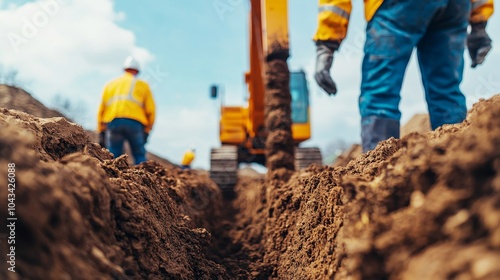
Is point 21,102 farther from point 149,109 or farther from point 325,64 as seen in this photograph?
point 325,64

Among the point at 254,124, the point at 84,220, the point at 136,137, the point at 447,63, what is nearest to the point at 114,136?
the point at 136,137

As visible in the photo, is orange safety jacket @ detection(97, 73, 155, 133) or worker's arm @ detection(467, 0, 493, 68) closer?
worker's arm @ detection(467, 0, 493, 68)

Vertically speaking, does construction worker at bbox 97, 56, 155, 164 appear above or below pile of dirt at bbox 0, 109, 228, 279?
above

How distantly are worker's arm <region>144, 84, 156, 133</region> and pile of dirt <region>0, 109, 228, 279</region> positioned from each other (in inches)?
160

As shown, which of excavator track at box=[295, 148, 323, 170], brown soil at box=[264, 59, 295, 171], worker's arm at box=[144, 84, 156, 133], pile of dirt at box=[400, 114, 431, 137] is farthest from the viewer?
pile of dirt at box=[400, 114, 431, 137]

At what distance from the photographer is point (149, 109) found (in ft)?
21.9

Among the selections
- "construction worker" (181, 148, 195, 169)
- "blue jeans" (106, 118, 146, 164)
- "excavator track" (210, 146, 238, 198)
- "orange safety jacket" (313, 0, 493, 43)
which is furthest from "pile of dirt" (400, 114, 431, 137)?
"orange safety jacket" (313, 0, 493, 43)

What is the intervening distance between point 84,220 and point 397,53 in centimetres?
302

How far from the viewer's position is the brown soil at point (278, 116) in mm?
4703

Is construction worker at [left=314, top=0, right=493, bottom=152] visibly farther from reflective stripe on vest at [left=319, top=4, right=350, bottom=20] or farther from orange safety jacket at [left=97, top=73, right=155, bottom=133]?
orange safety jacket at [left=97, top=73, right=155, bottom=133]

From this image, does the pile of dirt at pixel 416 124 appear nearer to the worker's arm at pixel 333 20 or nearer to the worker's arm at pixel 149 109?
the worker's arm at pixel 149 109

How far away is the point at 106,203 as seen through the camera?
1.37 meters

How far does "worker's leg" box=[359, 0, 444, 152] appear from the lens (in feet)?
11.3

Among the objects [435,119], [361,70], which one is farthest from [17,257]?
[435,119]
